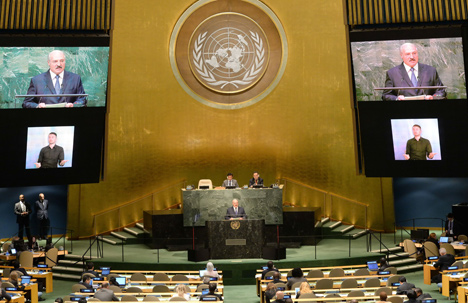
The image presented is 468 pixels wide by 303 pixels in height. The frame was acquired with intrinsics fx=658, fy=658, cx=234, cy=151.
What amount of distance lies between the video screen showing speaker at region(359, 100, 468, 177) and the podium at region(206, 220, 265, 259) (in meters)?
3.46

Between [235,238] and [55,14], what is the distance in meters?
7.59

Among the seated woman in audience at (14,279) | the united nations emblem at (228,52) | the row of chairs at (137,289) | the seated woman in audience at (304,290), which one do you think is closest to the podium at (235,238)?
the row of chairs at (137,289)

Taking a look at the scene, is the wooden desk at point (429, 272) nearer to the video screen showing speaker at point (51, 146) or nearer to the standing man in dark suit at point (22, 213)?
the video screen showing speaker at point (51, 146)

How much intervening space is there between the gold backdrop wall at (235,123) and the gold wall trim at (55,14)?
7.79 ft

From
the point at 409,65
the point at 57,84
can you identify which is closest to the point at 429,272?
the point at 409,65

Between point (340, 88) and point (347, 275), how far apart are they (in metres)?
8.05

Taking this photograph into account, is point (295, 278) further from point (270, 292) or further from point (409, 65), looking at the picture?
point (409, 65)

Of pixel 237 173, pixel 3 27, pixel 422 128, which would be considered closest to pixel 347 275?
pixel 422 128

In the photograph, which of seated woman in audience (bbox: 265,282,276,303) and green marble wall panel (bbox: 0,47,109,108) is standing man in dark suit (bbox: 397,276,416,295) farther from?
green marble wall panel (bbox: 0,47,109,108)

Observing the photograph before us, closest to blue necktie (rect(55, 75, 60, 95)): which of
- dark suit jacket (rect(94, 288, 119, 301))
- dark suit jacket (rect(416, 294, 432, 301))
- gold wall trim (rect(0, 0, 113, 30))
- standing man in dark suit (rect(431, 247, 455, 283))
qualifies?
gold wall trim (rect(0, 0, 113, 30))

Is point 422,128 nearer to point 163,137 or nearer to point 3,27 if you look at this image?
point 163,137

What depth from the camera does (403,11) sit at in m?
17.3

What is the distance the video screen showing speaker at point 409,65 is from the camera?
56.0 ft

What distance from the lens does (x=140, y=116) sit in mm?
20281
